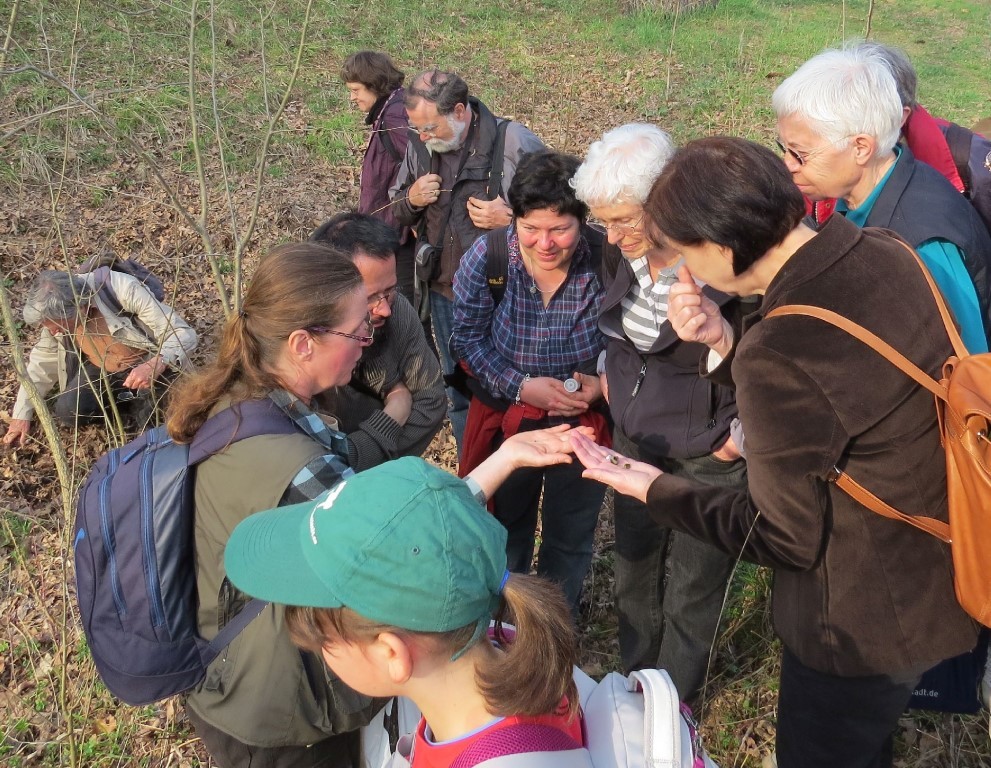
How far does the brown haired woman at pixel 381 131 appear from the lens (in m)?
5.09

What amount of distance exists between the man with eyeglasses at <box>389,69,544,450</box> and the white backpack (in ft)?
9.79

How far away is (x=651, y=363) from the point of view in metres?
2.74

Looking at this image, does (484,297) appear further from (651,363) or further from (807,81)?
(807,81)

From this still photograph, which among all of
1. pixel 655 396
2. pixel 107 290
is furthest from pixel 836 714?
pixel 107 290

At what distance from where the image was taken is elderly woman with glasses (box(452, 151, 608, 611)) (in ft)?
9.81

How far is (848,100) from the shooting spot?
247 cm

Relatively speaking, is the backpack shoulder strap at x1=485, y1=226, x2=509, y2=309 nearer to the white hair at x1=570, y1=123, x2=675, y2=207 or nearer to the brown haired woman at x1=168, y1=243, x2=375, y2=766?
the white hair at x1=570, y1=123, x2=675, y2=207

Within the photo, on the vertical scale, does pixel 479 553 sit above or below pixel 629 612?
above

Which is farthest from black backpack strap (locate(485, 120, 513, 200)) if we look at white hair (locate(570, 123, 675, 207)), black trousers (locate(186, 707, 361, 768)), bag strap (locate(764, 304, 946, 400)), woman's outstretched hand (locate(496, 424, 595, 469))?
black trousers (locate(186, 707, 361, 768))

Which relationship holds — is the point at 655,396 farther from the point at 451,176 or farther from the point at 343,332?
the point at 451,176

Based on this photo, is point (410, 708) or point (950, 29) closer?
point (410, 708)

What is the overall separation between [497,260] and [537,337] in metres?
0.35

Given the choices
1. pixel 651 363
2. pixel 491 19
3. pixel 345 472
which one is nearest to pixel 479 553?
pixel 345 472

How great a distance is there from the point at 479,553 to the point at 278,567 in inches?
14.7
